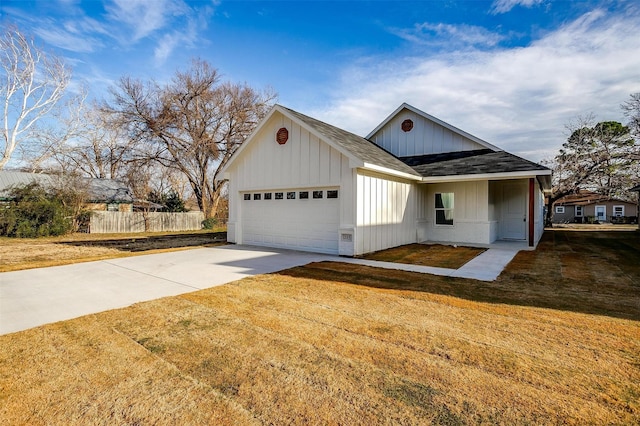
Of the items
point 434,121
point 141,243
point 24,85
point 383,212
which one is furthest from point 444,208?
point 24,85

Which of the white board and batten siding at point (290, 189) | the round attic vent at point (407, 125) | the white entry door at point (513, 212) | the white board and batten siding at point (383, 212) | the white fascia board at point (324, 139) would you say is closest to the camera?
the white fascia board at point (324, 139)

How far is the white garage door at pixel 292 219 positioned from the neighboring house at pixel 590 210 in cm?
3888

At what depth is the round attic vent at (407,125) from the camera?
15.4m

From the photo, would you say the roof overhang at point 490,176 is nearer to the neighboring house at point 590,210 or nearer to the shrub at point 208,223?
the shrub at point 208,223

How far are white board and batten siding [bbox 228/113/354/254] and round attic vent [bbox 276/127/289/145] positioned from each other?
129 mm

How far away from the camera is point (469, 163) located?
41.1 feet

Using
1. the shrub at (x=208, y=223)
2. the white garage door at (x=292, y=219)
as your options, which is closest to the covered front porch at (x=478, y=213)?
the white garage door at (x=292, y=219)

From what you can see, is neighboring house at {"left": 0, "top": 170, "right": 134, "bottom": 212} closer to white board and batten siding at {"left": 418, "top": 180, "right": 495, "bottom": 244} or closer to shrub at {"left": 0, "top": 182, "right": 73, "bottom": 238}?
shrub at {"left": 0, "top": 182, "right": 73, "bottom": 238}

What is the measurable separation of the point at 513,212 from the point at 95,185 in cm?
2745

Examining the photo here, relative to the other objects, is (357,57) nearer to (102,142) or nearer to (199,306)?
(199,306)

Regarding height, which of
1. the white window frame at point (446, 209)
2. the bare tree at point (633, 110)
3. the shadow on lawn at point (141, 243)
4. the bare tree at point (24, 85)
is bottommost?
the shadow on lawn at point (141, 243)

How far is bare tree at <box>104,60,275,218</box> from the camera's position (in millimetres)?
25266

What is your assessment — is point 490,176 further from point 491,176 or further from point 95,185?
point 95,185

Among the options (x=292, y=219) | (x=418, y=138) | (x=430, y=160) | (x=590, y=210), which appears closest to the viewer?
(x=292, y=219)
